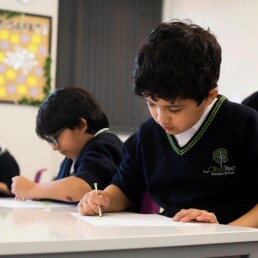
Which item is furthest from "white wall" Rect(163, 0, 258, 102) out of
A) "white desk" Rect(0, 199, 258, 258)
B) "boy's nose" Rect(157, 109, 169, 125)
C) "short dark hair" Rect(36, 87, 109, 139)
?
"white desk" Rect(0, 199, 258, 258)

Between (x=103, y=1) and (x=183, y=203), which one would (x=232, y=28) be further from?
(x=183, y=203)

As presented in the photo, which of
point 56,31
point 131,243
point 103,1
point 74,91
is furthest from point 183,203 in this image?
point 103,1

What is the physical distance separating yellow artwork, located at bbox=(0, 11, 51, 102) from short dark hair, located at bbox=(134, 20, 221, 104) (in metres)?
3.13

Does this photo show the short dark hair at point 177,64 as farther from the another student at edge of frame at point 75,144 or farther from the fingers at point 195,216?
the another student at edge of frame at point 75,144

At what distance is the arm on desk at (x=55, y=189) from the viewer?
5.09 ft

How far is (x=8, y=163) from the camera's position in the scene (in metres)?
2.59

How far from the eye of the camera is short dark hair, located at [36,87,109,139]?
5.92 feet

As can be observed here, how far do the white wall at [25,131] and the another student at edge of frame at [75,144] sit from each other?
2.23m

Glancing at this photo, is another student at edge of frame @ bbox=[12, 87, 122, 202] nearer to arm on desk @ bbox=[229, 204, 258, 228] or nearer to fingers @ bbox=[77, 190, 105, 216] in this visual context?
fingers @ bbox=[77, 190, 105, 216]

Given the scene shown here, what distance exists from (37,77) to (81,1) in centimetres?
91

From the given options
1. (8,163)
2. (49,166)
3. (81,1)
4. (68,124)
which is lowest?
(49,166)

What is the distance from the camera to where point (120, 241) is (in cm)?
73

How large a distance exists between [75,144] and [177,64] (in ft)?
2.62

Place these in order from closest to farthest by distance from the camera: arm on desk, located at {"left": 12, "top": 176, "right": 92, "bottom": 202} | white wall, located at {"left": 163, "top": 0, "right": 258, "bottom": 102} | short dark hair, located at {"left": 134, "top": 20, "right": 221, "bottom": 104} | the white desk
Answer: the white desk
short dark hair, located at {"left": 134, "top": 20, "right": 221, "bottom": 104}
arm on desk, located at {"left": 12, "top": 176, "right": 92, "bottom": 202}
white wall, located at {"left": 163, "top": 0, "right": 258, "bottom": 102}
